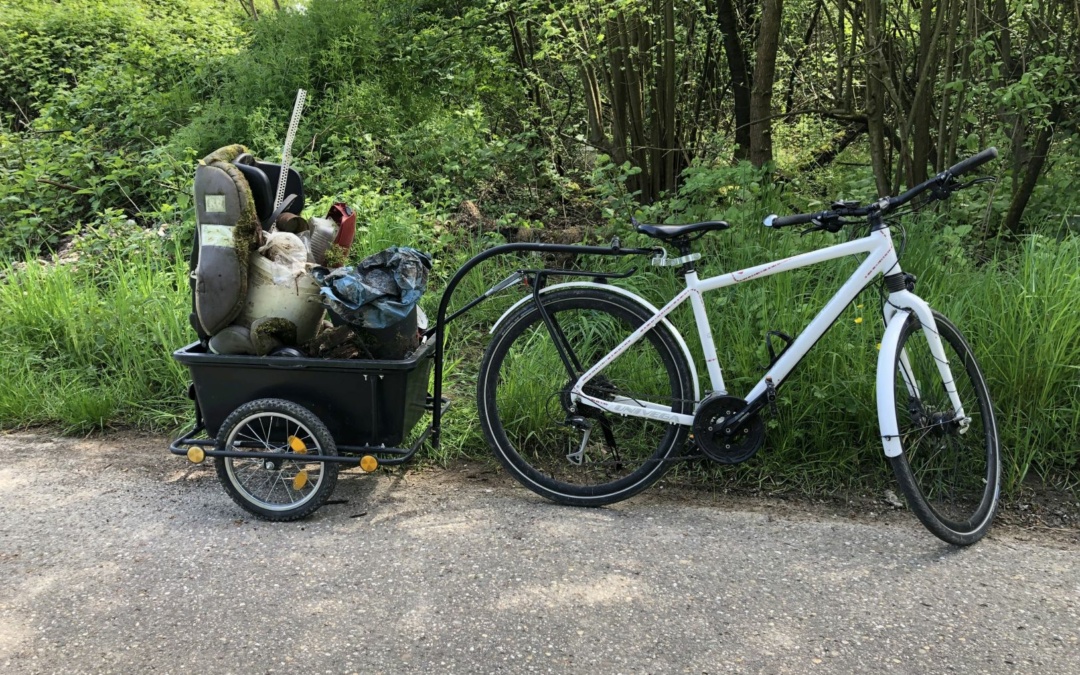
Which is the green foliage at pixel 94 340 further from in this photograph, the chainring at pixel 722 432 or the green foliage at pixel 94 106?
the chainring at pixel 722 432

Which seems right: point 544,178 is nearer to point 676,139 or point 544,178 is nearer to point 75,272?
point 676,139

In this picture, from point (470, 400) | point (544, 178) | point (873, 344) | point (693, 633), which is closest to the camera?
point (693, 633)

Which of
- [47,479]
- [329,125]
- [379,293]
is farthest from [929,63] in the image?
[47,479]

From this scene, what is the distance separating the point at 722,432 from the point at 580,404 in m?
0.61

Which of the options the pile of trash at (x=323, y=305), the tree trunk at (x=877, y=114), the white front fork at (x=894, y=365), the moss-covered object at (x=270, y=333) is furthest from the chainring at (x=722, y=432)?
the tree trunk at (x=877, y=114)

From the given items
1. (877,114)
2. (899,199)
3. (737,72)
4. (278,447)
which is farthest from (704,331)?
(737,72)

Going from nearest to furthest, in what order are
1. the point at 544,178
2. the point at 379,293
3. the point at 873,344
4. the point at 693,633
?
1. the point at 693,633
2. the point at 379,293
3. the point at 873,344
4. the point at 544,178

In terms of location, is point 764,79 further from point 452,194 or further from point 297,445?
point 297,445

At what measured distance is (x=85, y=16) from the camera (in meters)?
9.72

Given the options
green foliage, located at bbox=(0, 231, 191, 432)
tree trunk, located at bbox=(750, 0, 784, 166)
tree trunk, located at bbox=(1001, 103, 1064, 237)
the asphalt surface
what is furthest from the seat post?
green foliage, located at bbox=(0, 231, 191, 432)

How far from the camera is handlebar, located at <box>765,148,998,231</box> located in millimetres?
2904

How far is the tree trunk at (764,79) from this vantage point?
5.12m

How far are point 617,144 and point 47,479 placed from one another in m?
4.64

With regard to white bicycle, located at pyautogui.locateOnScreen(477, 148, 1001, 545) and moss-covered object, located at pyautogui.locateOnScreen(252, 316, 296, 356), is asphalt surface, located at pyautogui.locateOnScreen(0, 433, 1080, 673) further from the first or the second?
moss-covered object, located at pyautogui.locateOnScreen(252, 316, 296, 356)
